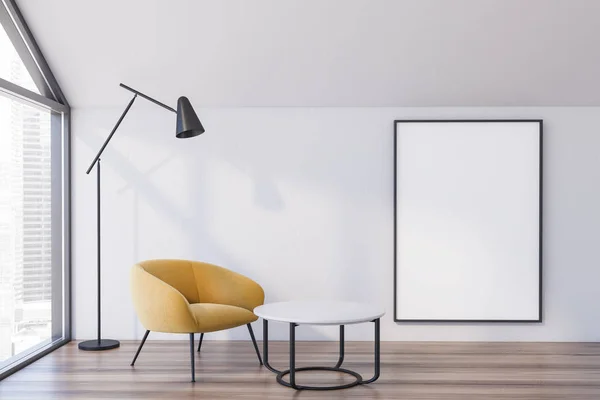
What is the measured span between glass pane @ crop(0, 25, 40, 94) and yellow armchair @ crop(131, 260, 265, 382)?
1485mm

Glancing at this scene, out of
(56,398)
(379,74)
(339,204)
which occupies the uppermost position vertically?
(379,74)

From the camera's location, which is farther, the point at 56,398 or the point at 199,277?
the point at 199,277

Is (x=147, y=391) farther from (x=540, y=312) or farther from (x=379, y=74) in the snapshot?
(x=540, y=312)

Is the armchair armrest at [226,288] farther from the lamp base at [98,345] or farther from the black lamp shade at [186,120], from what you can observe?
the black lamp shade at [186,120]

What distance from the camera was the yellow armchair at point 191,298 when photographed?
3.82m

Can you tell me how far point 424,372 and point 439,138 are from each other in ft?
5.95

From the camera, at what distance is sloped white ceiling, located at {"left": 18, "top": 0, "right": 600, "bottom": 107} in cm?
412

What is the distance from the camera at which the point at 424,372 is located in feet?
13.0

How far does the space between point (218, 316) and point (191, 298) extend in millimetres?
569

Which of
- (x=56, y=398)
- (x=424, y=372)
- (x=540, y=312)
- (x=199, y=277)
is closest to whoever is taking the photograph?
(x=56, y=398)

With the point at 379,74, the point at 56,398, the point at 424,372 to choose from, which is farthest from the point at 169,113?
the point at 424,372

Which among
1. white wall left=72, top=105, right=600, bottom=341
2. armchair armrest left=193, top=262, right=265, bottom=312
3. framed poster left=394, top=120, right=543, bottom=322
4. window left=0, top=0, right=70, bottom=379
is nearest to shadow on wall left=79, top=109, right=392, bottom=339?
white wall left=72, top=105, right=600, bottom=341

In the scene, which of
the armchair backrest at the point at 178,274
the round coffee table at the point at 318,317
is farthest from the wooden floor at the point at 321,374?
the armchair backrest at the point at 178,274

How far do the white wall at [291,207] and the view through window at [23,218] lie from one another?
0.38 meters
